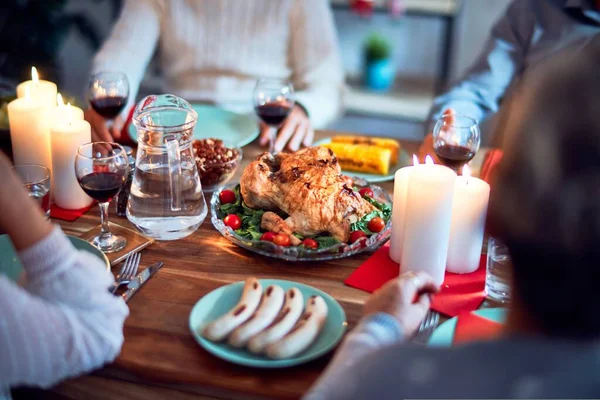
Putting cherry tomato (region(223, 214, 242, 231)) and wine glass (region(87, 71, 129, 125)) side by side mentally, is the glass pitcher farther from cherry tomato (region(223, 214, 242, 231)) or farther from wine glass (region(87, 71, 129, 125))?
wine glass (region(87, 71, 129, 125))

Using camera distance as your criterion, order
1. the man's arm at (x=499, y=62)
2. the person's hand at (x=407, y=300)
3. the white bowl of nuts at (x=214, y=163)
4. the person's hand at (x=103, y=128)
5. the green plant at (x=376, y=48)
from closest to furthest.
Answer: the person's hand at (x=407, y=300), the white bowl of nuts at (x=214, y=163), the person's hand at (x=103, y=128), the man's arm at (x=499, y=62), the green plant at (x=376, y=48)

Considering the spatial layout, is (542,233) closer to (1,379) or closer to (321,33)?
(1,379)

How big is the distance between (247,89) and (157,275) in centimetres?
140

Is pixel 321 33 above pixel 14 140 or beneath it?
above

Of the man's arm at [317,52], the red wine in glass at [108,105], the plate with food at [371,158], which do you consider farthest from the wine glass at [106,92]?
the man's arm at [317,52]

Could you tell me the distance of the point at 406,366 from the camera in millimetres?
689

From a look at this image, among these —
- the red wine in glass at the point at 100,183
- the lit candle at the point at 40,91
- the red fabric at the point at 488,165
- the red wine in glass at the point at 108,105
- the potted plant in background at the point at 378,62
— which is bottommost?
the potted plant in background at the point at 378,62

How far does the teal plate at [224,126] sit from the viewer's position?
1795 millimetres

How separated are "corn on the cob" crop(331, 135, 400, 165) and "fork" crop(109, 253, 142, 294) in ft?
2.38

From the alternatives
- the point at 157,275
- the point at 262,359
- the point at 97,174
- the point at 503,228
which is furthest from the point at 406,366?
the point at 97,174

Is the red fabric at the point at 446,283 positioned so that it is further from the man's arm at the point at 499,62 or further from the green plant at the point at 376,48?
the green plant at the point at 376,48

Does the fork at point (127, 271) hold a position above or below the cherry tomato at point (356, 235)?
below

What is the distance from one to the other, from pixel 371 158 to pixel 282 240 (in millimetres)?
496

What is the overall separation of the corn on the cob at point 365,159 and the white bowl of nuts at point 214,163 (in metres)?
0.28
